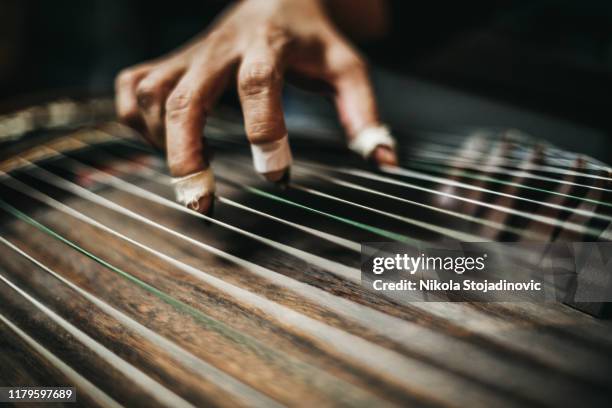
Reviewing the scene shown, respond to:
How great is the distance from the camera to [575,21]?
1482 mm

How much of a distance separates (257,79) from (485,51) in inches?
50.9

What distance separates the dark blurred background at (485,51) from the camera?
4.66 ft

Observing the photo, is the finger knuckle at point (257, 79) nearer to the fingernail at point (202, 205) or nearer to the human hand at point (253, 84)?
the human hand at point (253, 84)

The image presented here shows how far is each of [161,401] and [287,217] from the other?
318 millimetres

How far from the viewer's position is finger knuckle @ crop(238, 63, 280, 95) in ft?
2.25

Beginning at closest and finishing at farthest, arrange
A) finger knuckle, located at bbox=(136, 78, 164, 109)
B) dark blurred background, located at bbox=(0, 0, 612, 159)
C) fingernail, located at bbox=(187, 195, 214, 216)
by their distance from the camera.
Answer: fingernail, located at bbox=(187, 195, 214, 216), finger knuckle, located at bbox=(136, 78, 164, 109), dark blurred background, located at bbox=(0, 0, 612, 159)

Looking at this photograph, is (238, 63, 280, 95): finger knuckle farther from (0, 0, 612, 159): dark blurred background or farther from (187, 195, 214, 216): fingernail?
(0, 0, 612, 159): dark blurred background

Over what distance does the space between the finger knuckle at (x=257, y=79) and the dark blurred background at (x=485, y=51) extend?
26.7 inches

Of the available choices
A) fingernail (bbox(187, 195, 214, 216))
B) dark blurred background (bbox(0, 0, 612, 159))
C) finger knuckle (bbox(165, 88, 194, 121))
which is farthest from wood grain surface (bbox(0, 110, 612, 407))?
dark blurred background (bbox(0, 0, 612, 159))

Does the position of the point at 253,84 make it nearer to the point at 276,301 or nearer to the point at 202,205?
the point at 202,205

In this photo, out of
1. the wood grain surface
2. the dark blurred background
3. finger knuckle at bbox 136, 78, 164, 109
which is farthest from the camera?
the dark blurred background

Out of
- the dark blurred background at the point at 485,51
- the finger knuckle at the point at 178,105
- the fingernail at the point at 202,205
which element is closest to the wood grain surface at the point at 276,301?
the fingernail at the point at 202,205

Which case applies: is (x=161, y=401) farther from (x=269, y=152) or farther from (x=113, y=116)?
(x=113, y=116)

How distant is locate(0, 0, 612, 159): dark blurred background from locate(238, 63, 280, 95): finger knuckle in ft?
2.22
